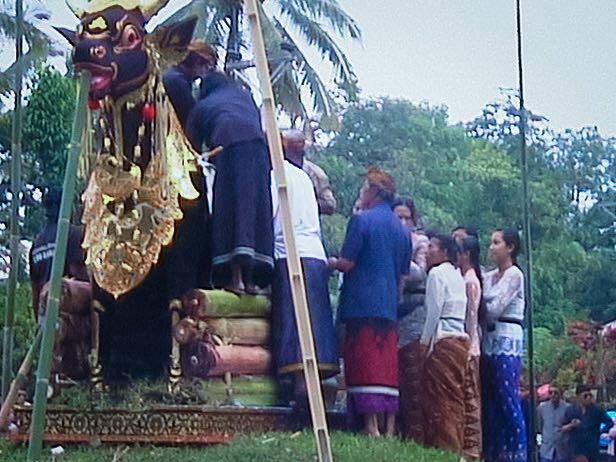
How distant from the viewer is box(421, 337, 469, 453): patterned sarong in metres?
8.72

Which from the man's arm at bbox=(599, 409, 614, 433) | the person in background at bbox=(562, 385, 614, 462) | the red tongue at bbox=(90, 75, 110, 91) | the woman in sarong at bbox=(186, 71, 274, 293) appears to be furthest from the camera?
the man's arm at bbox=(599, 409, 614, 433)

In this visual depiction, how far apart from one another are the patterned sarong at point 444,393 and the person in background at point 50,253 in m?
2.17

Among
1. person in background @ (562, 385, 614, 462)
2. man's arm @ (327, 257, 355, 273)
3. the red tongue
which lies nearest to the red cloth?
man's arm @ (327, 257, 355, 273)

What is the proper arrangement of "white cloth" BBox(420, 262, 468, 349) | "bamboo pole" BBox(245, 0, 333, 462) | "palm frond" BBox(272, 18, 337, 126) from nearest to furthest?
1. "bamboo pole" BBox(245, 0, 333, 462)
2. "white cloth" BBox(420, 262, 468, 349)
3. "palm frond" BBox(272, 18, 337, 126)

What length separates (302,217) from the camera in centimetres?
859

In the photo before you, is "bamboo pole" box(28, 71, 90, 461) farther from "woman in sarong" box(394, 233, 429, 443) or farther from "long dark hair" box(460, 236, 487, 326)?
"long dark hair" box(460, 236, 487, 326)

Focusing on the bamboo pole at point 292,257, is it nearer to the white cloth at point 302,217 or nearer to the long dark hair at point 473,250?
the white cloth at point 302,217

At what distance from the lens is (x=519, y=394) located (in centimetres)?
926

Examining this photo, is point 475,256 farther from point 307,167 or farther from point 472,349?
point 307,167

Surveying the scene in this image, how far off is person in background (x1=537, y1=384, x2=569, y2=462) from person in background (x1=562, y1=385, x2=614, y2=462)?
0.13 feet

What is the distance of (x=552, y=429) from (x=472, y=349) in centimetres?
133

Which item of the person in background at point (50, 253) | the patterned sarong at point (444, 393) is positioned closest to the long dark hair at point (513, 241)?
the patterned sarong at point (444, 393)

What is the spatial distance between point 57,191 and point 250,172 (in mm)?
1567

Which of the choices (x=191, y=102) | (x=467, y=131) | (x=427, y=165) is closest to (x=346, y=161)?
(x=427, y=165)
